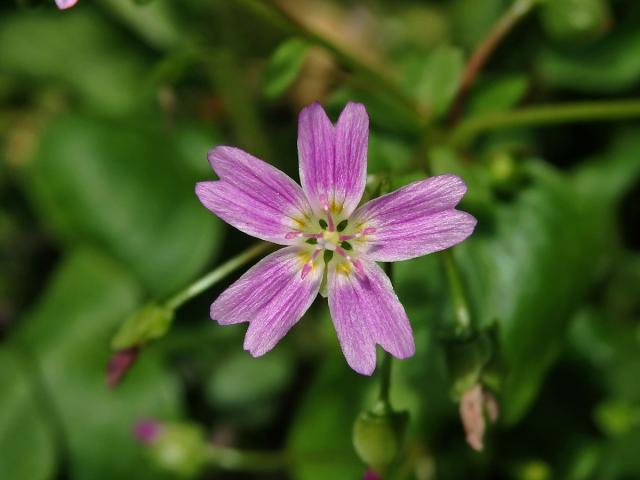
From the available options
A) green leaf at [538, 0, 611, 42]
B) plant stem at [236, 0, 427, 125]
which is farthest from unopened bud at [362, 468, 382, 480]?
green leaf at [538, 0, 611, 42]

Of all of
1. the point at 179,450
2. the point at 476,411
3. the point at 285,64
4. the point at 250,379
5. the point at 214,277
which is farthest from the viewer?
the point at 250,379

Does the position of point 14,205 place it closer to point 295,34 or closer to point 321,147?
point 295,34

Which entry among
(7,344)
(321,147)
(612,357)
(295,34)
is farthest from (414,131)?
(7,344)

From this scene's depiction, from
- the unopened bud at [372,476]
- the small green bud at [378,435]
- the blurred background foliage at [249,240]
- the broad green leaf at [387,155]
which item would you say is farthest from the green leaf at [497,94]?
the unopened bud at [372,476]

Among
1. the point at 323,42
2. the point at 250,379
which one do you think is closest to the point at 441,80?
the point at 323,42

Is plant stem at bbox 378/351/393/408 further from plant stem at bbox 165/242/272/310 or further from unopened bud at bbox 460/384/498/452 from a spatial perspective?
plant stem at bbox 165/242/272/310

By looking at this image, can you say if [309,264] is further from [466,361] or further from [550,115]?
[550,115]

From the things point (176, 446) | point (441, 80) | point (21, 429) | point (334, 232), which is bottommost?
point (21, 429)
